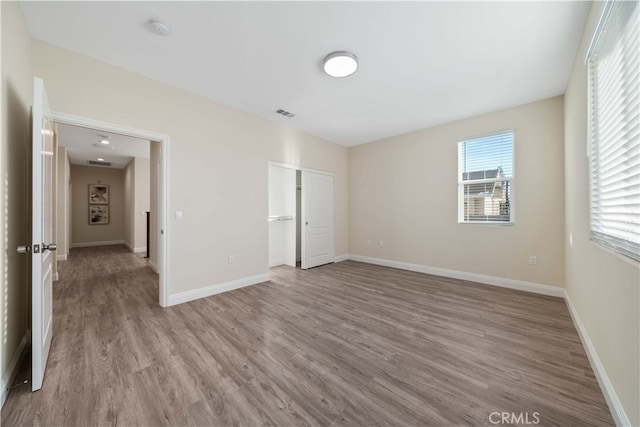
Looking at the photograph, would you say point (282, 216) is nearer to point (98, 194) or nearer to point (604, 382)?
point (604, 382)

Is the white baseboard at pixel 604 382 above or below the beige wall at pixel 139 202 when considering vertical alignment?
below

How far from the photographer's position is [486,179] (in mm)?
3859

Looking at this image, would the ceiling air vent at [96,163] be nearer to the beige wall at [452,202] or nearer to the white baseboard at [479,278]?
the beige wall at [452,202]

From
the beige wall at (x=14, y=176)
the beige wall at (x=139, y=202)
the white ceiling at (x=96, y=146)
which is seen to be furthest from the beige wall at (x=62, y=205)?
the beige wall at (x=14, y=176)

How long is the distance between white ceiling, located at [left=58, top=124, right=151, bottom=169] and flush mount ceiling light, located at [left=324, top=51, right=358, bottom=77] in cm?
378

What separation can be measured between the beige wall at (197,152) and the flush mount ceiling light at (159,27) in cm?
97

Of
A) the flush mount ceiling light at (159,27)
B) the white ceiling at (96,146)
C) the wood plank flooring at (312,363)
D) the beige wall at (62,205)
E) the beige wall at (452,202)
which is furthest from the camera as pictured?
the beige wall at (62,205)

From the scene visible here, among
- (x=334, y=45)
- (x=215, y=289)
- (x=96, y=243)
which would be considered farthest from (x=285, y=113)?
(x=96, y=243)

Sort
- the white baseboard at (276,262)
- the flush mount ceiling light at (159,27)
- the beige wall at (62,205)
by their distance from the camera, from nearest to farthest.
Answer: the flush mount ceiling light at (159,27) → the white baseboard at (276,262) → the beige wall at (62,205)

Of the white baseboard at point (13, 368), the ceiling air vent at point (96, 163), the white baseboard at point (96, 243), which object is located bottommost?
the white baseboard at point (13, 368)

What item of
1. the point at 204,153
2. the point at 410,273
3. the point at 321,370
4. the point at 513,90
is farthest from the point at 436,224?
the point at 204,153

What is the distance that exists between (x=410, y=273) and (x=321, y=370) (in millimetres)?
3183

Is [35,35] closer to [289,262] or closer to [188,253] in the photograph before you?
[188,253]

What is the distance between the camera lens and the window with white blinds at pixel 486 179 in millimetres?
3686
